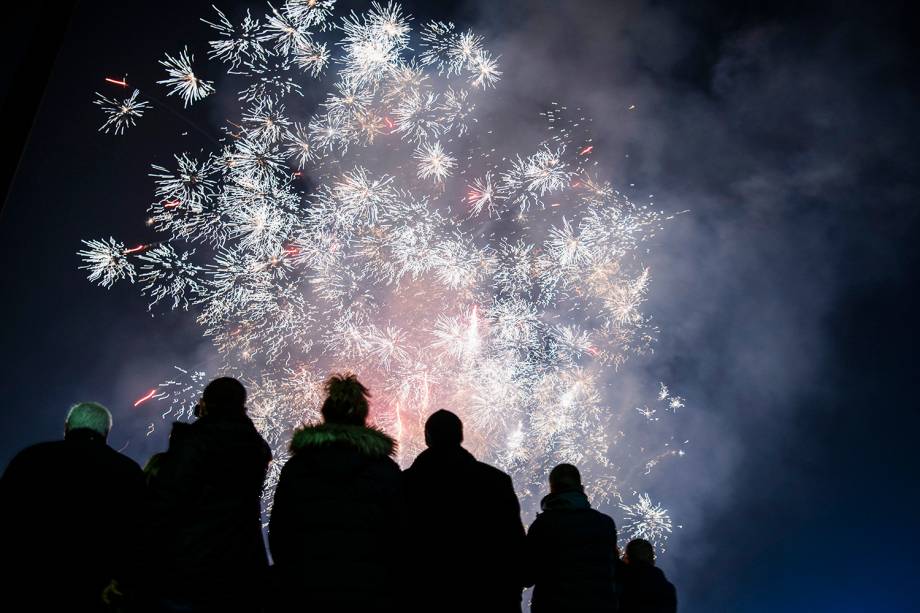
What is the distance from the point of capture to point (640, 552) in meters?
6.21

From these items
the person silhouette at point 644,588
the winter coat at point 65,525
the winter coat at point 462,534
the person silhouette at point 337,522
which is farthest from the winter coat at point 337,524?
the person silhouette at point 644,588

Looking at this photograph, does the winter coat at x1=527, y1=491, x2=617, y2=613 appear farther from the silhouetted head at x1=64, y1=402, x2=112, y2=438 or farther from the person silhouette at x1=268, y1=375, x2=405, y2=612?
the silhouetted head at x1=64, y1=402, x2=112, y2=438

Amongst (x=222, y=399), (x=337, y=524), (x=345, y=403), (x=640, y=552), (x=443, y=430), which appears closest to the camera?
(x=337, y=524)

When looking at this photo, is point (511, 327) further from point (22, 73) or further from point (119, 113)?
point (22, 73)

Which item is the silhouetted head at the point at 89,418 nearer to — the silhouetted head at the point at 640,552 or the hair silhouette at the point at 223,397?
the hair silhouette at the point at 223,397

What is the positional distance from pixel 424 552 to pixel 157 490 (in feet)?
5.46

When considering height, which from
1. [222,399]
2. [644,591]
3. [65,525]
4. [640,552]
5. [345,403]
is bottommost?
[65,525]

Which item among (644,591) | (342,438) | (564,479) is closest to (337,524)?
(342,438)

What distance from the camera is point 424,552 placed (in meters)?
3.95

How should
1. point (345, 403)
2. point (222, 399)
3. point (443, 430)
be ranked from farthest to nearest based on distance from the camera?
1. point (443, 430)
2. point (345, 403)
3. point (222, 399)

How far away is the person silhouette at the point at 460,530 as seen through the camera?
153 inches

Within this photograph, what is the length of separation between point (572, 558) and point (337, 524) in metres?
2.09

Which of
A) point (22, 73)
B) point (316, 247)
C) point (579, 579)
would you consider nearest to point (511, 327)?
point (316, 247)

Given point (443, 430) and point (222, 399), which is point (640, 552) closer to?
point (443, 430)
